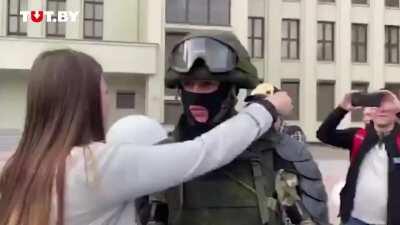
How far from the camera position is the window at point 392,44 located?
33188 mm

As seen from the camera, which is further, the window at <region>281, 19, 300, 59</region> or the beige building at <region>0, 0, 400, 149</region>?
the window at <region>281, 19, 300, 59</region>

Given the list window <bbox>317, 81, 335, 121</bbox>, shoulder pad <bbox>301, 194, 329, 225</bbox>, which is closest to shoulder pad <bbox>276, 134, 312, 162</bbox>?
shoulder pad <bbox>301, 194, 329, 225</bbox>

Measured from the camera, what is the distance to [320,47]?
32438 millimetres

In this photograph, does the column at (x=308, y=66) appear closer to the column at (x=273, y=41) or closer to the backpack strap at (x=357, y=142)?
the column at (x=273, y=41)

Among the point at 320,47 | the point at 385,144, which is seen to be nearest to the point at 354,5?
the point at 320,47

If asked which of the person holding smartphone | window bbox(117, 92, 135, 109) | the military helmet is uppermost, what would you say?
window bbox(117, 92, 135, 109)

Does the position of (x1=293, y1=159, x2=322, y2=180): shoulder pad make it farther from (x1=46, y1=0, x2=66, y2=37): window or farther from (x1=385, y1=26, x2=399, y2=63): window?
(x1=385, y1=26, x2=399, y2=63): window

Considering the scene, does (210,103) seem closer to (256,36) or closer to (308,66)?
(256,36)

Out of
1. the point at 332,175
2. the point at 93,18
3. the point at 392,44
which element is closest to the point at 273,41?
the point at 392,44

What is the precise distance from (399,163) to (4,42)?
24.1 meters

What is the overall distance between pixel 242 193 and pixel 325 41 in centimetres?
3095

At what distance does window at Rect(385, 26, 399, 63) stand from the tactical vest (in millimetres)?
32144

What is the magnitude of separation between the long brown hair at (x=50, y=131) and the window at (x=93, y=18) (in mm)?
27135

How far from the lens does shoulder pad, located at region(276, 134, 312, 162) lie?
229 centimetres
